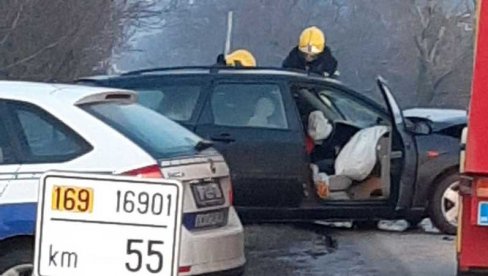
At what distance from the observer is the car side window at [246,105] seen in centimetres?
1228

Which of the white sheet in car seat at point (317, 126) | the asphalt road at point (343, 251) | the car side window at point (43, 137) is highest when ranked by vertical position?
the car side window at point (43, 137)

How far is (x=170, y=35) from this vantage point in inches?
1901

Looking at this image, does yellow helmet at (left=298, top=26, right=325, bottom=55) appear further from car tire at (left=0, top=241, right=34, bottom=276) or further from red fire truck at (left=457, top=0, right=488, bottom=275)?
car tire at (left=0, top=241, right=34, bottom=276)

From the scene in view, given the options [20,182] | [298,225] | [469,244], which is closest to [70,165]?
[20,182]

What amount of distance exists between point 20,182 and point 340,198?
16.6 feet

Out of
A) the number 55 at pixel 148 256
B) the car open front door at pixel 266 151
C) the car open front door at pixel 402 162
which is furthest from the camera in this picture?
the car open front door at pixel 402 162

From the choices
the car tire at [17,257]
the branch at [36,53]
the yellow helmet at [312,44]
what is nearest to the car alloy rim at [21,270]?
the car tire at [17,257]

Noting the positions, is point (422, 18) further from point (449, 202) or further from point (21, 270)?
point (21, 270)

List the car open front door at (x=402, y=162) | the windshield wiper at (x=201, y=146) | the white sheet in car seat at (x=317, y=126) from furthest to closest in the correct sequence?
the white sheet in car seat at (x=317, y=126)
the car open front door at (x=402, y=162)
the windshield wiper at (x=201, y=146)

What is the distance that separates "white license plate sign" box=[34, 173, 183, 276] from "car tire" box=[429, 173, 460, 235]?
24.2 ft

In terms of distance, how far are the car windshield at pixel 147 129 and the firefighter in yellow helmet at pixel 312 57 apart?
602 cm

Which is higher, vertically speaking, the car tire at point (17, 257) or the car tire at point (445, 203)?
the car tire at point (17, 257)

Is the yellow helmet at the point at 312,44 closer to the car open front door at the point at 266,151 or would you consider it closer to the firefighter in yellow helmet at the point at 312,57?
the firefighter in yellow helmet at the point at 312,57

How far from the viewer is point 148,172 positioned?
7832mm
